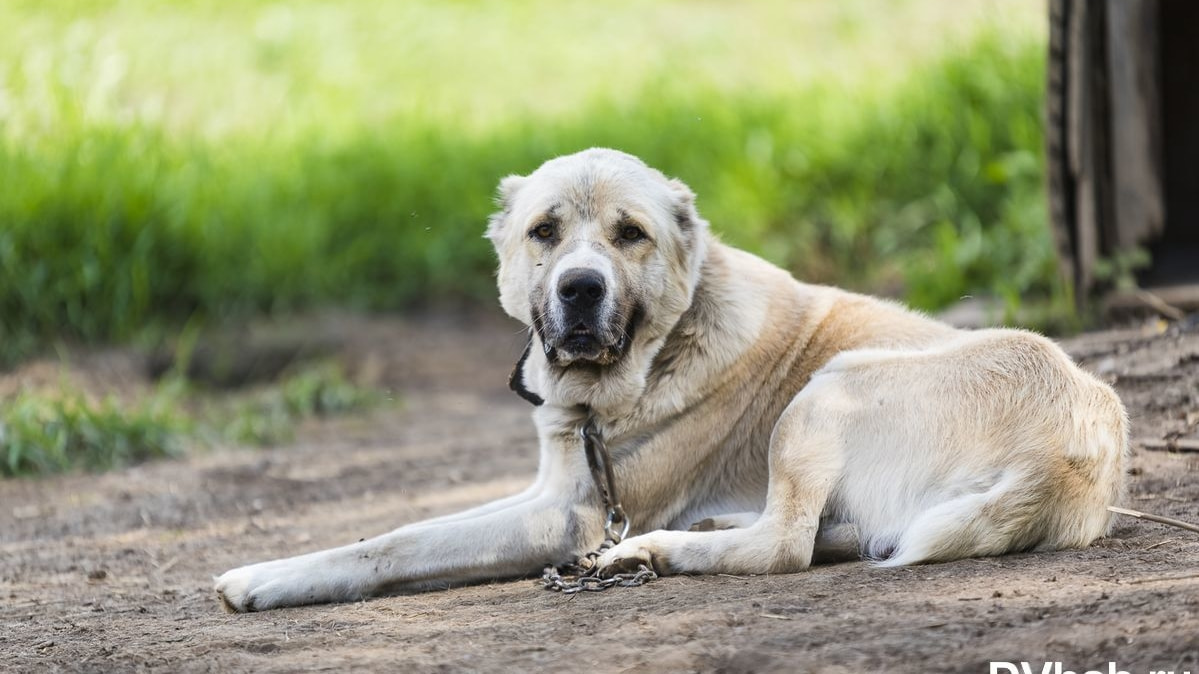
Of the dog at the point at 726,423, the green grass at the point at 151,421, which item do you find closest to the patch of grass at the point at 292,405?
the green grass at the point at 151,421

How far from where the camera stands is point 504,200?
4141 millimetres

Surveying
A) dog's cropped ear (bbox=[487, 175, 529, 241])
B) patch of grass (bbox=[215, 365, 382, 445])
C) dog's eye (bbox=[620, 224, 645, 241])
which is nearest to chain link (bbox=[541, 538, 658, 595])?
dog's eye (bbox=[620, 224, 645, 241])

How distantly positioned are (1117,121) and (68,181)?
605 centimetres

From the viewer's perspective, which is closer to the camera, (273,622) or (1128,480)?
(273,622)

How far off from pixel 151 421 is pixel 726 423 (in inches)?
142

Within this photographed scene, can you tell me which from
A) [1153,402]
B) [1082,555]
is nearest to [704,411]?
[1082,555]

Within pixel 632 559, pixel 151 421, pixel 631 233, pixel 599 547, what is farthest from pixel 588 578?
pixel 151 421

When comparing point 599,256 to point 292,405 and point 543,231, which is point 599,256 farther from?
point 292,405

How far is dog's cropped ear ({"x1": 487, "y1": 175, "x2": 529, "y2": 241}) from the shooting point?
13.5 ft

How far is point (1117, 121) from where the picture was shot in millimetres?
6305

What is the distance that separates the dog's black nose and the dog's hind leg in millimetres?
621

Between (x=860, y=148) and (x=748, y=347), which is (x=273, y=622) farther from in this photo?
(x=860, y=148)

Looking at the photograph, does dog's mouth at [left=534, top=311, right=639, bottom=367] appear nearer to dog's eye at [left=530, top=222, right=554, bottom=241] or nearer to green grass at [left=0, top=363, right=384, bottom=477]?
dog's eye at [left=530, top=222, right=554, bottom=241]

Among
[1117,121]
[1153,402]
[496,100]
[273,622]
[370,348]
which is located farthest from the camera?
[496,100]
